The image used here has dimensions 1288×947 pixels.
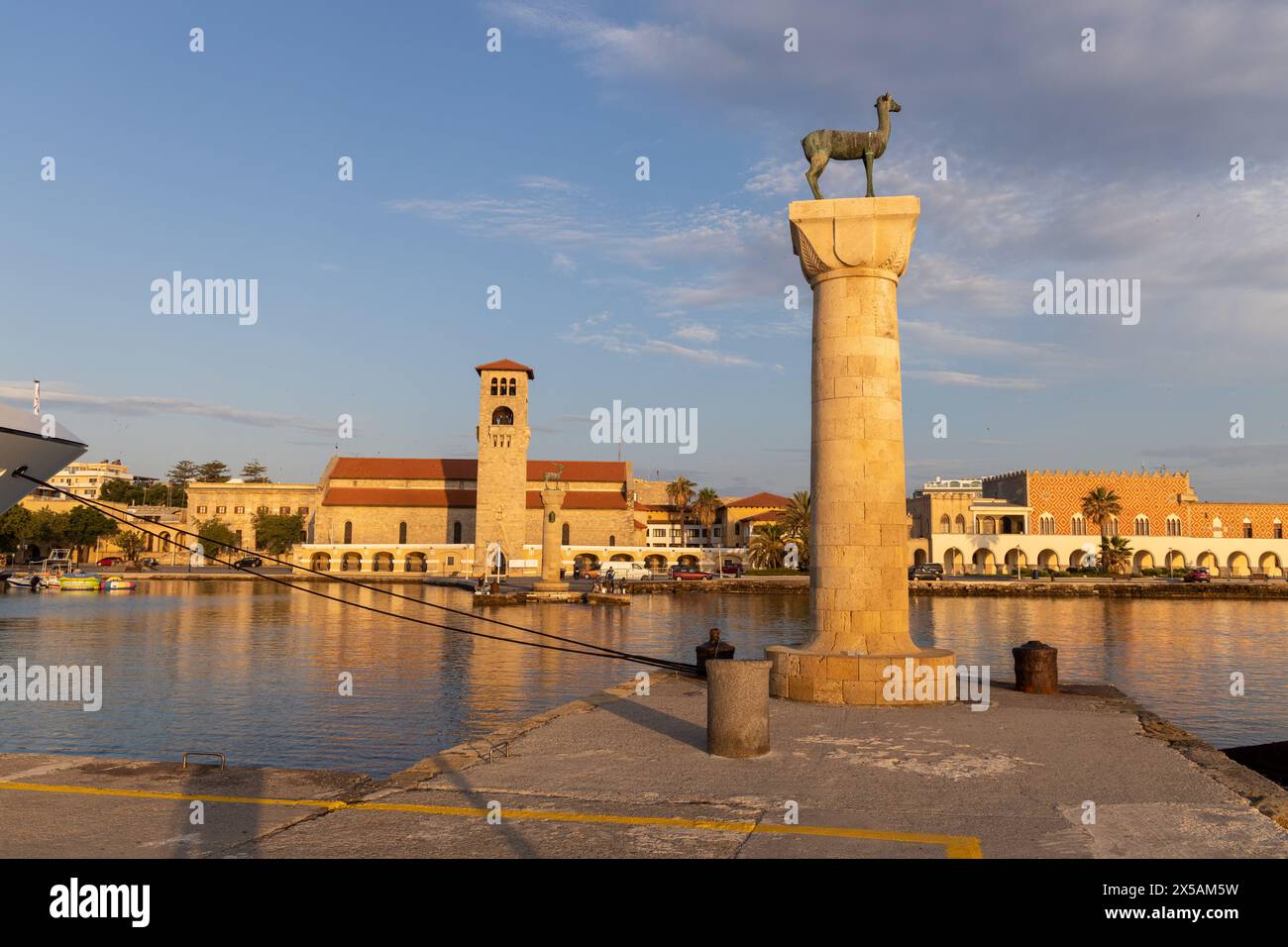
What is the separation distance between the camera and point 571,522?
354 feet

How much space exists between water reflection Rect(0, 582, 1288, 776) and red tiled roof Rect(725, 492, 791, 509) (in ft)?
171

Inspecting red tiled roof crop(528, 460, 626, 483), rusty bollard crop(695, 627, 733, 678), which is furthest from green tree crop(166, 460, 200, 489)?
rusty bollard crop(695, 627, 733, 678)

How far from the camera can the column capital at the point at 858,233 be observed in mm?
14305

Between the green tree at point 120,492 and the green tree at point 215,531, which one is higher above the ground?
the green tree at point 120,492

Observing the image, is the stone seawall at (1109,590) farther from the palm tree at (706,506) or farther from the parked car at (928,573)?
the palm tree at (706,506)

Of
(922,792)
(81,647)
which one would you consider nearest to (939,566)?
(81,647)

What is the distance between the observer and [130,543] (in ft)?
424

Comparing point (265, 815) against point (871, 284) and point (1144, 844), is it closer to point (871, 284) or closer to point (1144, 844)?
point (1144, 844)

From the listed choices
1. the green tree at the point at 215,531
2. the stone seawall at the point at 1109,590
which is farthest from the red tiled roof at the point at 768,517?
the green tree at the point at 215,531

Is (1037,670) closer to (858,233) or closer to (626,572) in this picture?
(858,233)

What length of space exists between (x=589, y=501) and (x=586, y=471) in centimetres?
749

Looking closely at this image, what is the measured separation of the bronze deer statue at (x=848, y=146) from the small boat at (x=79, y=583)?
87285mm

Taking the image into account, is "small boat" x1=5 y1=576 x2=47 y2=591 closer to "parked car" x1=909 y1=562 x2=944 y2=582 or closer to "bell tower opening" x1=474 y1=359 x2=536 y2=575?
"bell tower opening" x1=474 y1=359 x2=536 y2=575
